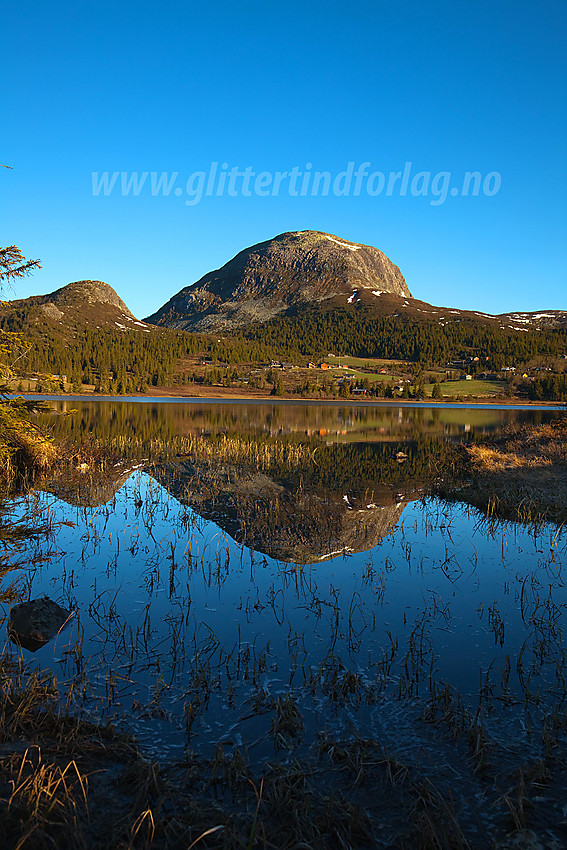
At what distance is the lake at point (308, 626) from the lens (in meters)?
6.55

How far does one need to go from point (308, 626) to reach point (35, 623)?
202 inches

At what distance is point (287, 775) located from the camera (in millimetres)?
5570

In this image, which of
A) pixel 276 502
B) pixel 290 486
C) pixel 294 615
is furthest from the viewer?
pixel 290 486

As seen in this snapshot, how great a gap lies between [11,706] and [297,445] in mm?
37342

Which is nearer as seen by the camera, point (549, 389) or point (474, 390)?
point (549, 389)

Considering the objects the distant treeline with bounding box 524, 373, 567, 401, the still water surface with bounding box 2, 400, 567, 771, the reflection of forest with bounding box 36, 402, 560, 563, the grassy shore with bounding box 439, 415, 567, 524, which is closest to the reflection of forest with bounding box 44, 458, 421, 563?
the reflection of forest with bounding box 36, 402, 560, 563

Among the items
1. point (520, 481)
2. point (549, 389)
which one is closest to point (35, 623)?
point (520, 481)

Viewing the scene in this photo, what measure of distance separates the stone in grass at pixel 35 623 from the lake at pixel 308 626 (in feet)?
0.86

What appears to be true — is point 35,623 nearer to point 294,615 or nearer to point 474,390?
point 294,615

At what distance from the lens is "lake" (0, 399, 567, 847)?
6547 mm

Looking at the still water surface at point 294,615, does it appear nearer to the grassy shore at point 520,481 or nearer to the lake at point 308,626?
the lake at point 308,626

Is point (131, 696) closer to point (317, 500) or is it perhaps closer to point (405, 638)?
point (405, 638)

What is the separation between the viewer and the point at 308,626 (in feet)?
32.7

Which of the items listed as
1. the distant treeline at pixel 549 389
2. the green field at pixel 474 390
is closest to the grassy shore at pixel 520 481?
the green field at pixel 474 390
